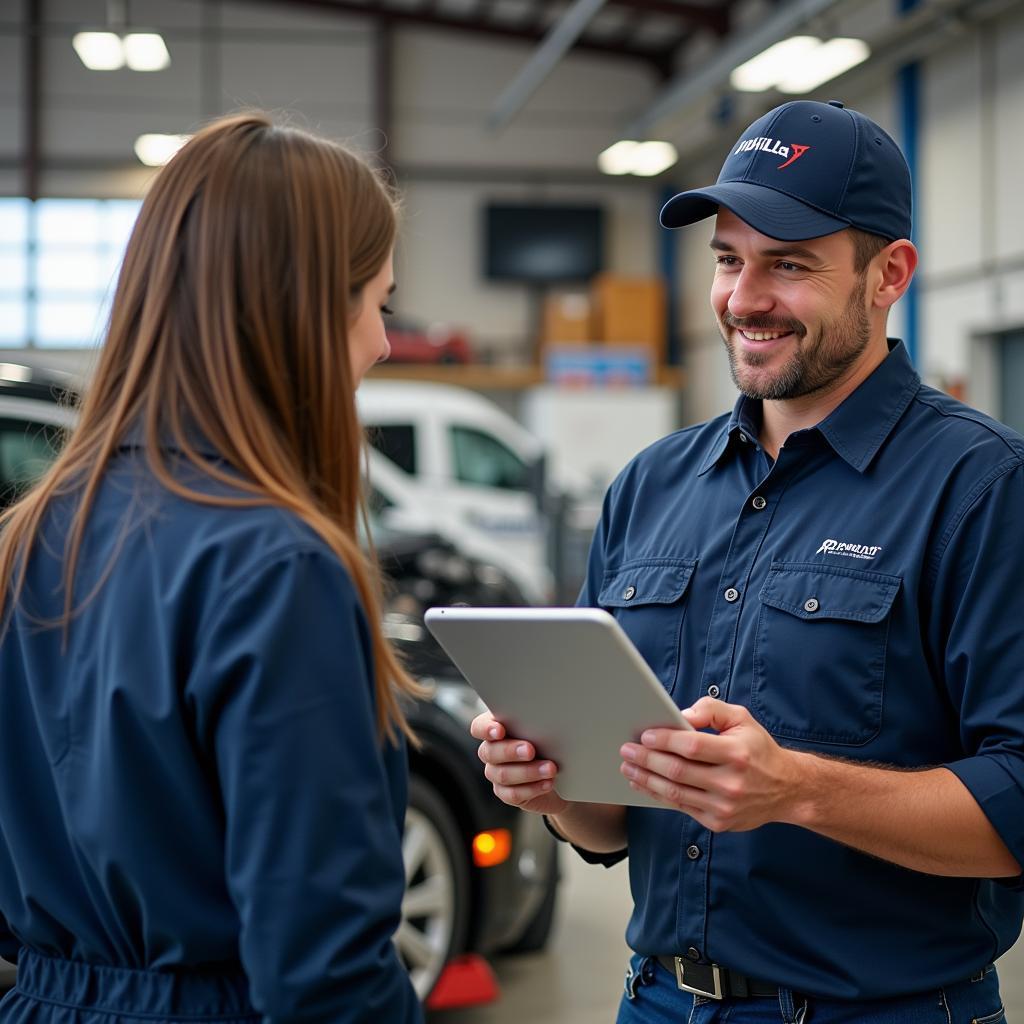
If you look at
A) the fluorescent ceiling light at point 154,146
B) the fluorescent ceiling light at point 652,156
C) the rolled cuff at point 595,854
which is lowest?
the rolled cuff at point 595,854

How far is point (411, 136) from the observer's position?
17672 millimetres

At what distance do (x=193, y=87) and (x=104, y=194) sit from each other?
1844mm

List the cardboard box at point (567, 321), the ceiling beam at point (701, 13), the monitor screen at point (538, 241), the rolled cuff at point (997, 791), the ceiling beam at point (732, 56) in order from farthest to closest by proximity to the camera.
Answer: the monitor screen at point (538, 241) → the cardboard box at point (567, 321) → the ceiling beam at point (701, 13) → the ceiling beam at point (732, 56) → the rolled cuff at point (997, 791)

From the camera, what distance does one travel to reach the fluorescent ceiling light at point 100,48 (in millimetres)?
10969

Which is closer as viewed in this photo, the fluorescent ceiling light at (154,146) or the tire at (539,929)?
the tire at (539,929)

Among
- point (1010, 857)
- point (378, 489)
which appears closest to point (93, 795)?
point (1010, 857)

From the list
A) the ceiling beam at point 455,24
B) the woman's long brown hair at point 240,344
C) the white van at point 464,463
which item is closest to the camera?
the woman's long brown hair at point 240,344

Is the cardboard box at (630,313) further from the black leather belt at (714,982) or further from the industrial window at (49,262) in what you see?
the black leather belt at (714,982)

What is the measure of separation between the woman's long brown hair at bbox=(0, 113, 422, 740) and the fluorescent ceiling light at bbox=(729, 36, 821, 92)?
10057 millimetres

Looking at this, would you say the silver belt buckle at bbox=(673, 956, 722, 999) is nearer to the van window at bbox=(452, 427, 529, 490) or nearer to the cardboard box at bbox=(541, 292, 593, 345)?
→ the van window at bbox=(452, 427, 529, 490)

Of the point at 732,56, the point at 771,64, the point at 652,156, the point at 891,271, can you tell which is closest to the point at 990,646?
the point at 891,271

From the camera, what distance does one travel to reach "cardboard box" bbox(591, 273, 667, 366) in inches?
667

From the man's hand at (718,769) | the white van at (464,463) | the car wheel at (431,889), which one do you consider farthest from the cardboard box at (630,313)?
the man's hand at (718,769)

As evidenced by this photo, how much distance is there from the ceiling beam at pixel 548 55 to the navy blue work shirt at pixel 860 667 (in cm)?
991
